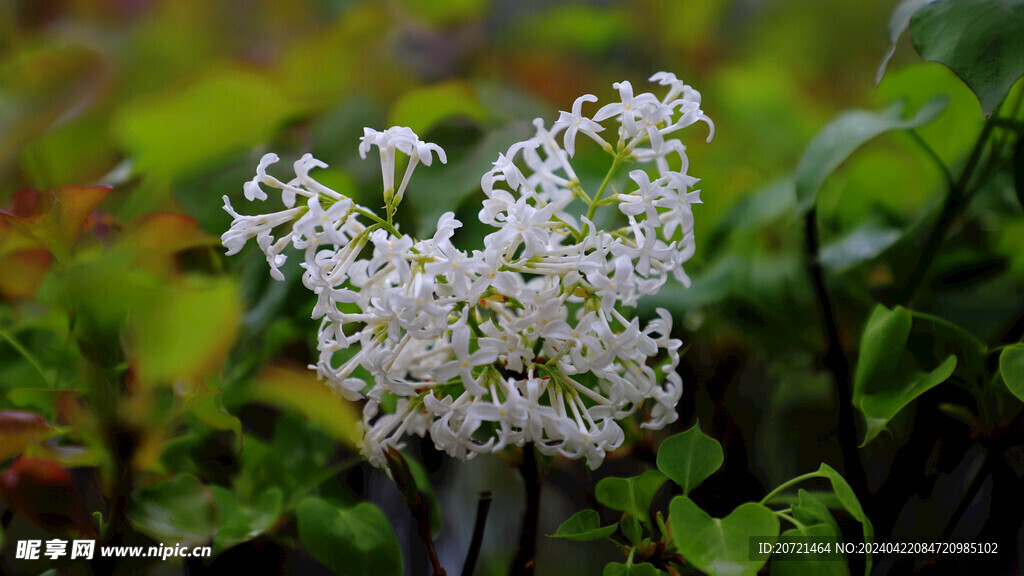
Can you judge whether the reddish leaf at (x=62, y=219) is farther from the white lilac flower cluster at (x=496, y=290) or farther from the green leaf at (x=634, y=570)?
the green leaf at (x=634, y=570)

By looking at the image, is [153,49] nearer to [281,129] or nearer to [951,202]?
[281,129]

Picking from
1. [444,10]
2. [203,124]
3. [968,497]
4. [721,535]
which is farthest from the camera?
[444,10]

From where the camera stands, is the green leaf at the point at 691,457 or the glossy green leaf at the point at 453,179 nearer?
the green leaf at the point at 691,457

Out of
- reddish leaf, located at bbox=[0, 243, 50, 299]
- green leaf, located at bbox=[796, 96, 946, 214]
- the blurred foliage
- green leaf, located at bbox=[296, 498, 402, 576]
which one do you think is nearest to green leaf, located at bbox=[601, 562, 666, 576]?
the blurred foliage

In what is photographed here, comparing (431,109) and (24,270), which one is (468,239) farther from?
(24,270)

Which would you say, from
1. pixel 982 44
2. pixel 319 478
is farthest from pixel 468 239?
pixel 982 44

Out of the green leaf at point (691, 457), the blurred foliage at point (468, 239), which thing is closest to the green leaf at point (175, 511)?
the blurred foliage at point (468, 239)
